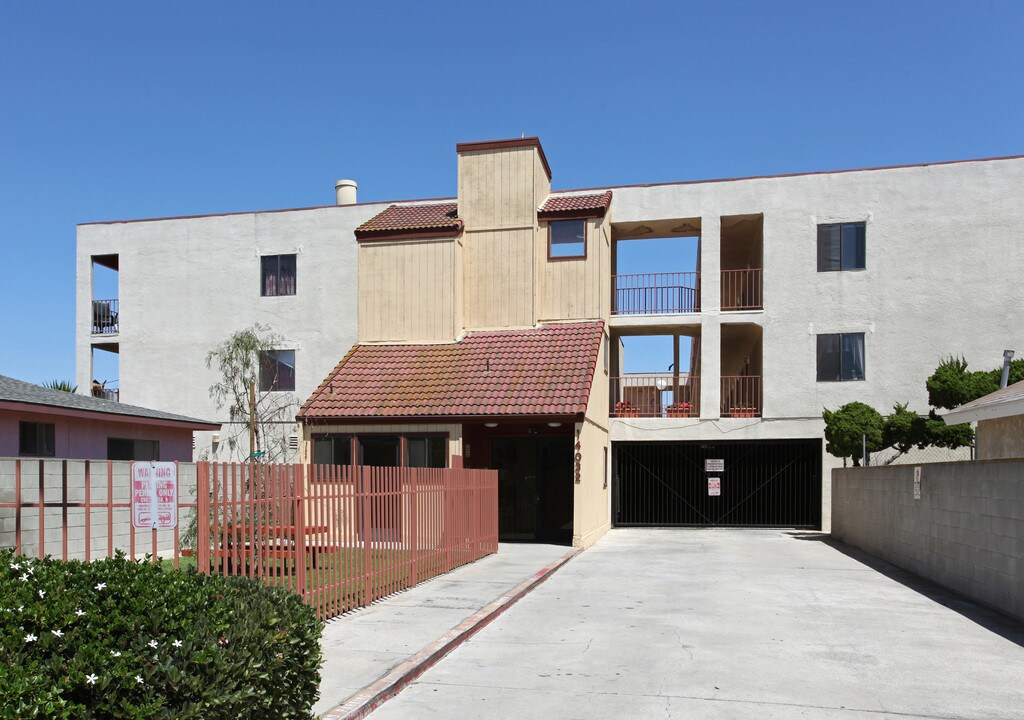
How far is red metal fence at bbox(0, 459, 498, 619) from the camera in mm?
8961

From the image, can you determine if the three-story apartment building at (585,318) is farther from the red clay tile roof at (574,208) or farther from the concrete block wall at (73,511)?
the concrete block wall at (73,511)

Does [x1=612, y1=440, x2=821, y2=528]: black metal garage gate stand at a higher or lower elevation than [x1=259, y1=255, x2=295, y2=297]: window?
lower

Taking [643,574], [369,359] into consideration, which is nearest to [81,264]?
[369,359]

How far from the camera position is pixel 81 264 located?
31.4m

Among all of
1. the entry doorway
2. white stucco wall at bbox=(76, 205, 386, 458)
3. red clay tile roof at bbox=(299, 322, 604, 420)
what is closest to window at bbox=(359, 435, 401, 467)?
red clay tile roof at bbox=(299, 322, 604, 420)

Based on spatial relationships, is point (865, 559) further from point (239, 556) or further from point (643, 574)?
point (239, 556)

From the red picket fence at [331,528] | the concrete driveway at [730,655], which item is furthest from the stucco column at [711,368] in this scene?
the red picket fence at [331,528]

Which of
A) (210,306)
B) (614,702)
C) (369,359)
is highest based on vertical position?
(210,306)

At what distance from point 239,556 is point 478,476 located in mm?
9404

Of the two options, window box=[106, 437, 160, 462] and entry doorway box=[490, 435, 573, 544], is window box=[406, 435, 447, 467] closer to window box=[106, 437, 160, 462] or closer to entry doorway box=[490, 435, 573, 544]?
entry doorway box=[490, 435, 573, 544]

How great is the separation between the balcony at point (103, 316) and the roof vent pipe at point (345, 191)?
26.9 feet

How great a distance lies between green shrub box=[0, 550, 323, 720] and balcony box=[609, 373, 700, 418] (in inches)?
891

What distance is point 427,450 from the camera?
21328 mm

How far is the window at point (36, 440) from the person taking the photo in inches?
738
